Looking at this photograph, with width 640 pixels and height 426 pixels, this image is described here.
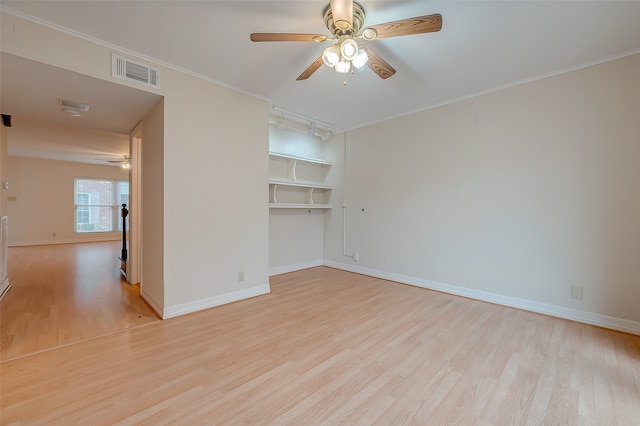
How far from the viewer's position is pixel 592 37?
225cm

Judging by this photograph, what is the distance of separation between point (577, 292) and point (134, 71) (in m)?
4.98

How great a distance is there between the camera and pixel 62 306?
2977 millimetres

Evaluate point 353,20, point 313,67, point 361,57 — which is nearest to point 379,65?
point 361,57

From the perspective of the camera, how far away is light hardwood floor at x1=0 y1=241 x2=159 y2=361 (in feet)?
7.48

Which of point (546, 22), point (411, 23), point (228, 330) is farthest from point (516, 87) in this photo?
point (228, 330)

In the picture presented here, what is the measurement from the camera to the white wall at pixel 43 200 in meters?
7.20

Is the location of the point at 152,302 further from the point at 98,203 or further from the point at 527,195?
the point at 98,203

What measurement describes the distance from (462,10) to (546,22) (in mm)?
749

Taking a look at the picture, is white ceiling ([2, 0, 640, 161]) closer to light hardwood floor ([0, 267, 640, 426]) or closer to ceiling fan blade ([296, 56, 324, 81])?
ceiling fan blade ([296, 56, 324, 81])

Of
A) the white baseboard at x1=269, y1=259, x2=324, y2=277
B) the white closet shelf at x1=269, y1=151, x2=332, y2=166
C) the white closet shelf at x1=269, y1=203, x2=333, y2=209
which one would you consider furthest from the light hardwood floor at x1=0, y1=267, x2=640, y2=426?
the white closet shelf at x1=269, y1=151, x2=332, y2=166

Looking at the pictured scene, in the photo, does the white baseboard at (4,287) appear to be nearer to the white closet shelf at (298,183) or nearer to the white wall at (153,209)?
the white wall at (153,209)

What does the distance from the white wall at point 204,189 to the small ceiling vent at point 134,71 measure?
0.16 ft

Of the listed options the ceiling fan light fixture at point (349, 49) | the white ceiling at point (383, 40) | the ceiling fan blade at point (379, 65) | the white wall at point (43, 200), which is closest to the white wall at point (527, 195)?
the white ceiling at point (383, 40)

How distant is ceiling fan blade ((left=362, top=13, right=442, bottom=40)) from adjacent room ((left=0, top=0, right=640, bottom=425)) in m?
0.02
